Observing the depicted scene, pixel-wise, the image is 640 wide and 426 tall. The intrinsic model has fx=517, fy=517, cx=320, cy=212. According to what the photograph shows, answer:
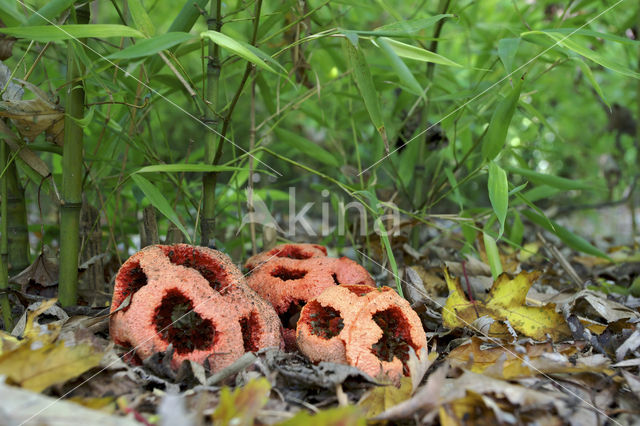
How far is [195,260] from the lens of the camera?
134 cm

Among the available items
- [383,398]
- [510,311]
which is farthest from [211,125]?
[510,311]

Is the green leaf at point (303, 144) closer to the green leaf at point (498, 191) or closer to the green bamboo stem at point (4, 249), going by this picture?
the green leaf at point (498, 191)

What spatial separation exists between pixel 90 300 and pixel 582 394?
140 centimetres

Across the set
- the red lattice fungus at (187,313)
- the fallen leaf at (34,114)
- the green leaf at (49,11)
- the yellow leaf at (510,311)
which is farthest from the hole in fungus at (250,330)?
the green leaf at (49,11)

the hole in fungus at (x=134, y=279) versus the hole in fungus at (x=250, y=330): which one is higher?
the hole in fungus at (x=134, y=279)

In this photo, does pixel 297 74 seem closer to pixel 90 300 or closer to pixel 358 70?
pixel 358 70

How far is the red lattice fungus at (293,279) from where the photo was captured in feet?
4.70

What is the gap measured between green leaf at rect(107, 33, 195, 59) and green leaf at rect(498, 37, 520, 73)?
33.3 inches

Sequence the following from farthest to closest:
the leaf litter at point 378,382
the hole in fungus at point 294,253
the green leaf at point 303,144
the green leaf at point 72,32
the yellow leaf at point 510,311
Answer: the green leaf at point 303,144 → the hole in fungus at point 294,253 → the yellow leaf at point 510,311 → the green leaf at point 72,32 → the leaf litter at point 378,382

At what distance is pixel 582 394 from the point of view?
3.67ft

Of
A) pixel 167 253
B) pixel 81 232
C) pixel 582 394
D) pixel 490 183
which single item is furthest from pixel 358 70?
pixel 81 232

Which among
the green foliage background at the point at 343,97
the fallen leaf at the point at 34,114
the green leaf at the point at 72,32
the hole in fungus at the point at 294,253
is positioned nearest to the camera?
the green leaf at the point at 72,32

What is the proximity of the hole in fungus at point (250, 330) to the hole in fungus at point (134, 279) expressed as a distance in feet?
0.89

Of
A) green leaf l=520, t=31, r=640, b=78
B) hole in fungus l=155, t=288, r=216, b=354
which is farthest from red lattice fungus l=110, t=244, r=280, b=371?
green leaf l=520, t=31, r=640, b=78
